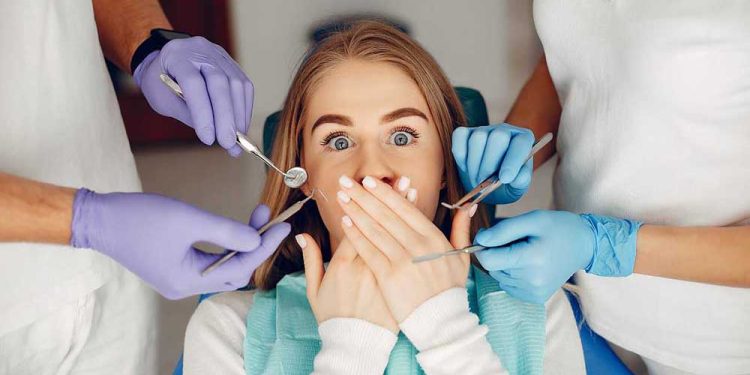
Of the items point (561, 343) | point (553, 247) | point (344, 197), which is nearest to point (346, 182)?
point (344, 197)

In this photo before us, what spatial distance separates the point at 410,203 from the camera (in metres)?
1.25

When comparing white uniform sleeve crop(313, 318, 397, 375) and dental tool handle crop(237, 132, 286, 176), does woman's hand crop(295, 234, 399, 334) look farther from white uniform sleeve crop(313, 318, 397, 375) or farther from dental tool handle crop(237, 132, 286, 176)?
dental tool handle crop(237, 132, 286, 176)

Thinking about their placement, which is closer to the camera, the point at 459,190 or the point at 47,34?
the point at 47,34

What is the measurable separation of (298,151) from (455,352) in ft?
1.92

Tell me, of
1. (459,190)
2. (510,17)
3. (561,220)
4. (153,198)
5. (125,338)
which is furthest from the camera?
(510,17)

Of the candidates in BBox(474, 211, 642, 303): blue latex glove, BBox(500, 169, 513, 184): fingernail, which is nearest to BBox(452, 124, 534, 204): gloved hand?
BBox(500, 169, 513, 184): fingernail

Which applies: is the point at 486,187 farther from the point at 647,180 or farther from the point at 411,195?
the point at 647,180

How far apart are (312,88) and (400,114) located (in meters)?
0.21

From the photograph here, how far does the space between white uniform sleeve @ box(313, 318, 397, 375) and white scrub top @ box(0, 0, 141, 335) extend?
446 mm

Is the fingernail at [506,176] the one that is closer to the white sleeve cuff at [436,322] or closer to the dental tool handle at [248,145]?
the white sleeve cuff at [436,322]

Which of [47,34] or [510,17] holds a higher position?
[47,34]

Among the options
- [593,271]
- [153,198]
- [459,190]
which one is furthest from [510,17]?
[153,198]

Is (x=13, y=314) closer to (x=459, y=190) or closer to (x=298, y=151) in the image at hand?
(x=298, y=151)

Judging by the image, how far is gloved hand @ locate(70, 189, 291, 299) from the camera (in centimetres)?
107
